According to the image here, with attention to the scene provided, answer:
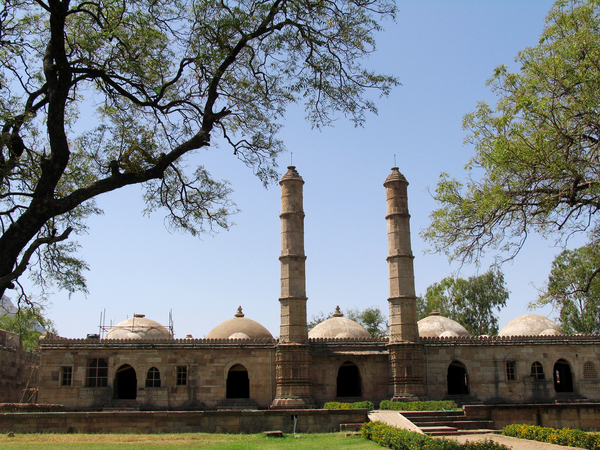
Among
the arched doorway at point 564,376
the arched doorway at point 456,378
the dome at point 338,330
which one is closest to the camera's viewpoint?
the arched doorway at point 564,376

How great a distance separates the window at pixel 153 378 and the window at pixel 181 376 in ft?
2.32

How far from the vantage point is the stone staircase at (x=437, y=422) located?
1427 centimetres

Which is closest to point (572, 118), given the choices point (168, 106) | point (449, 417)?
point (168, 106)

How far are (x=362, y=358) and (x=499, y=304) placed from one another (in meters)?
22.4

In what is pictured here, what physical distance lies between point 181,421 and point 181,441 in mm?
1768

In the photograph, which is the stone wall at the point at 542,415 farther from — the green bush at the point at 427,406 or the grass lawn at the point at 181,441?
the grass lawn at the point at 181,441

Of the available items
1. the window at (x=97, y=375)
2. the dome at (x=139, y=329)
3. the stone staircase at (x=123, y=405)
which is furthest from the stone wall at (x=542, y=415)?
the dome at (x=139, y=329)

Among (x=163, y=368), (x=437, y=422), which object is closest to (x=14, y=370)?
(x=163, y=368)

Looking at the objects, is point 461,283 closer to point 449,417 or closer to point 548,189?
point 449,417

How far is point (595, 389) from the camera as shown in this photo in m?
20.4

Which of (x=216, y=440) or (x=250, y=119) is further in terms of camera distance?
(x=216, y=440)

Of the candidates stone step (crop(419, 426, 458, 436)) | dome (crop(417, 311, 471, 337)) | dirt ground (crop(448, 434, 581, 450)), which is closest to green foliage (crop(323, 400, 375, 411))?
stone step (crop(419, 426, 458, 436))

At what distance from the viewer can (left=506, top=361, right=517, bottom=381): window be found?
2023cm

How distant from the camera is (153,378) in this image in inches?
774
